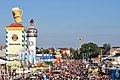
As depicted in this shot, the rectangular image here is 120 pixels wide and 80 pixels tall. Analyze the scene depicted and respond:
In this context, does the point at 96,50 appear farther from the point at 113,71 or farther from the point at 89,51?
the point at 113,71

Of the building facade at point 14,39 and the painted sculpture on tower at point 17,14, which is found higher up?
the painted sculpture on tower at point 17,14

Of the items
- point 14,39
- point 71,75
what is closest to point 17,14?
point 14,39

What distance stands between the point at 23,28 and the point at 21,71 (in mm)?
20165

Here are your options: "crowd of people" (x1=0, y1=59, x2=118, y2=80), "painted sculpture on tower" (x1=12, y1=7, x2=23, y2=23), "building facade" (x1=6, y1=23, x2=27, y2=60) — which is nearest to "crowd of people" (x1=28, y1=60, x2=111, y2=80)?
"crowd of people" (x1=0, y1=59, x2=118, y2=80)

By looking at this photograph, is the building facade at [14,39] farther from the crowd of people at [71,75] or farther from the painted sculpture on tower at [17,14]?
the crowd of people at [71,75]

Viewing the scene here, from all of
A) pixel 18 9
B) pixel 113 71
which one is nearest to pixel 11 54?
pixel 18 9

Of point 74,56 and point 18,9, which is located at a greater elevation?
point 18,9

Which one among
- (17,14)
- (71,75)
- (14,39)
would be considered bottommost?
(71,75)

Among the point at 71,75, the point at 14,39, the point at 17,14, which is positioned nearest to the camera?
the point at 71,75

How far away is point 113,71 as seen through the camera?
3772 cm

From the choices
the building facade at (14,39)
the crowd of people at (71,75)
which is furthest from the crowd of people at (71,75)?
the building facade at (14,39)

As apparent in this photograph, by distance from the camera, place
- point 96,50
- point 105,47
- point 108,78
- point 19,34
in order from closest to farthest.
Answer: point 108,78 < point 19,34 < point 96,50 < point 105,47

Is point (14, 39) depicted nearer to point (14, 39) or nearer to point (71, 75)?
point (14, 39)

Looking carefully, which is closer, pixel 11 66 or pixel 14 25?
pixel 11 66
